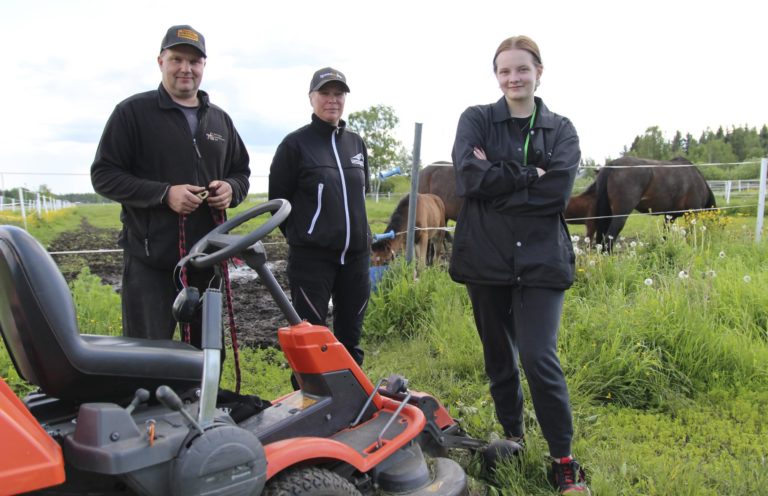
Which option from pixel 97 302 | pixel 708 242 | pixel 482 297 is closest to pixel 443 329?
pixel 482 297

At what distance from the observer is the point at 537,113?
2.96 metres

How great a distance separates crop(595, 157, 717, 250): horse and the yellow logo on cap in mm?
7767

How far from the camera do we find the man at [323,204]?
11.4 ft

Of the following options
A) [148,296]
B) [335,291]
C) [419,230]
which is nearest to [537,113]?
[335,291]

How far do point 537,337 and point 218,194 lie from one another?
167 centimetres

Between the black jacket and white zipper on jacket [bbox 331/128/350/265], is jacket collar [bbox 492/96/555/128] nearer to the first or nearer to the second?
the black jacket

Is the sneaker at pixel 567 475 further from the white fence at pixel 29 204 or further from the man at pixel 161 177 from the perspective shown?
the white fence at pixel 29 204

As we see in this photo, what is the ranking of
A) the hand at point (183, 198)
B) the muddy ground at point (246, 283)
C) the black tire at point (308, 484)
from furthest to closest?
the muddy ground at point (246, 283)
the hand at point (183, 198)
the black tire at point (308, 484)

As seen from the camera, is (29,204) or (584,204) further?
(29,204)

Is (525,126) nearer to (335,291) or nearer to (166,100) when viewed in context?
(335,291)

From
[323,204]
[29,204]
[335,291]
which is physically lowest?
[335,291]

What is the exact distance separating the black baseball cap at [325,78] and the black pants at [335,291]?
0.96 m

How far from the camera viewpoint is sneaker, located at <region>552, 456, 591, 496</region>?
2787mm

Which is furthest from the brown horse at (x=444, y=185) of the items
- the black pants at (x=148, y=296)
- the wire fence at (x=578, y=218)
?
the black pants at (x=148, y=296)
